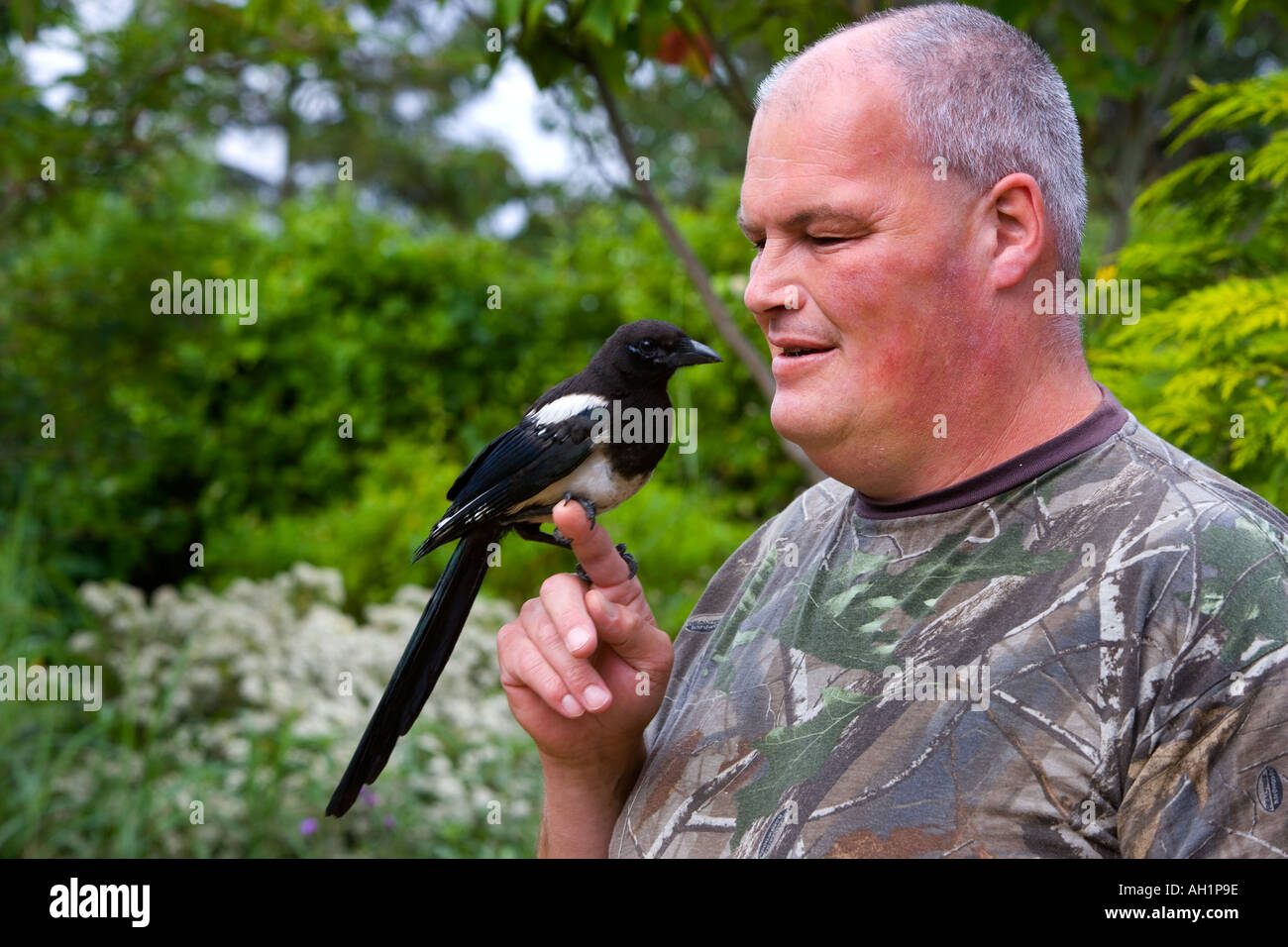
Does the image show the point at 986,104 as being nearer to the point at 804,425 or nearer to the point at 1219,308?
the point at 804,425

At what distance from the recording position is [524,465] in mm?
1876

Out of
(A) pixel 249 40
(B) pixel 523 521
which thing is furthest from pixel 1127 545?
(A) pixel 249 40

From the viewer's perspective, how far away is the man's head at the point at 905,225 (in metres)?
1.55

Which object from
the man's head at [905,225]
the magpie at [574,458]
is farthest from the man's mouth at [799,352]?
the magpie at [574,458]

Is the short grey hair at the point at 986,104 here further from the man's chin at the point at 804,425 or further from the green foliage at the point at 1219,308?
the green foliage at the point at 1219,308

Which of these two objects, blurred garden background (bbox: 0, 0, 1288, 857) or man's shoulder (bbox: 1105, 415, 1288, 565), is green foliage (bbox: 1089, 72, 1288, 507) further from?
man's shoulder (bbox: 1105, 415, 1288, 565)

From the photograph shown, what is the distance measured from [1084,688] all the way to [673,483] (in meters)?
5.35

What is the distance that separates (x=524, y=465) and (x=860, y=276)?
2.01ft

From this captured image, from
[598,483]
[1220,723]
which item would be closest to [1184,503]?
[1220,723]

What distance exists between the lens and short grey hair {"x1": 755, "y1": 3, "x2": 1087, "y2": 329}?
156 cm

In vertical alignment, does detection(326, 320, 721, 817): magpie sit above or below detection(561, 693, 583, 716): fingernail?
above

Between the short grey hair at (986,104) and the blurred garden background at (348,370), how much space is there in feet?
2.22

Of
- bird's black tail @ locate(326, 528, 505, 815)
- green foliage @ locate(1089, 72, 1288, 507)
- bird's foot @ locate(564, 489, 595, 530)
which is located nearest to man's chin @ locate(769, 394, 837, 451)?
bird's foot @ locate(564, 489, 595, 530)

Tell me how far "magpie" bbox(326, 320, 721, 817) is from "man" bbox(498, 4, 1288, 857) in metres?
0.19
